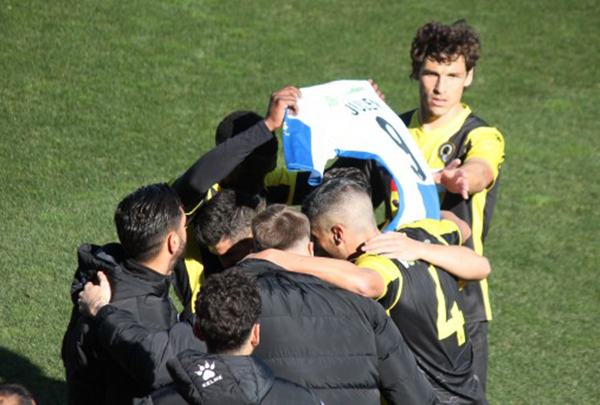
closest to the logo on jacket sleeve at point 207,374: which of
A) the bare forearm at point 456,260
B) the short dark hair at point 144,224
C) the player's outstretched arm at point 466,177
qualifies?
the short dark hair at point 144,224

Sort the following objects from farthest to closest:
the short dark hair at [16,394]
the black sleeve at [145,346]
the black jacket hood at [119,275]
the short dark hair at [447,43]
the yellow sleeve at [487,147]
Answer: the short dark hair at [447,43] < the yellow sleeve at [487,147] < the black jacket hood at [119,275] < the short dark hair at [16,394] < the black sleeve at [145,346]

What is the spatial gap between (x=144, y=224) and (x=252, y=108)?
7.70m

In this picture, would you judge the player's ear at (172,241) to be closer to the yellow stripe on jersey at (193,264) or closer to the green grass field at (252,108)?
the yellow stripe on jersey at (193,264)

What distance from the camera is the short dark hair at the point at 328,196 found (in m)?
4.63

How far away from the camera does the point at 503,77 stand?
13961 mm

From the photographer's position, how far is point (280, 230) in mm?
4453

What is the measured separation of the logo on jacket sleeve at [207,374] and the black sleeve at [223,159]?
66.0 inches

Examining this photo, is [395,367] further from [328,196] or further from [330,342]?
[328,196]

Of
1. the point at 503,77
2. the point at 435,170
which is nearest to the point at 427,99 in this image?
the point at 435,170

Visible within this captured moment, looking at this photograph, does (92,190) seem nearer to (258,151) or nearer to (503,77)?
(258,151)

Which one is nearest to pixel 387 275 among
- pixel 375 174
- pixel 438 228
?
pixel 438 228

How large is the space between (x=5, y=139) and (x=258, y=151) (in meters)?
5.95

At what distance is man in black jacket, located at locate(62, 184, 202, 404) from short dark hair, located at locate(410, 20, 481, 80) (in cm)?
189

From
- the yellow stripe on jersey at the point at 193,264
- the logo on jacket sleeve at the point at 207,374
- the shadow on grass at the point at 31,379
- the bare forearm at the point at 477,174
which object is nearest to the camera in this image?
the logo on jacket sleeve at the point at 207,374
